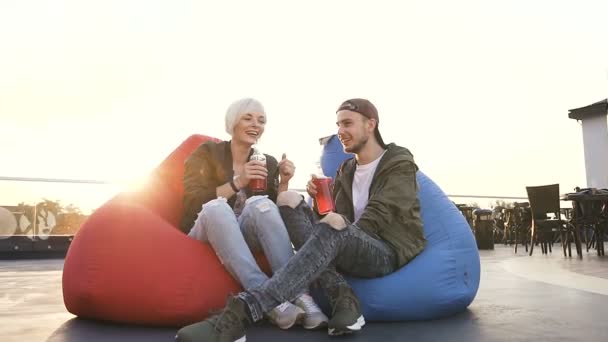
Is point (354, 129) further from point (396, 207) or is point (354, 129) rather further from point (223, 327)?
point (223, 327)

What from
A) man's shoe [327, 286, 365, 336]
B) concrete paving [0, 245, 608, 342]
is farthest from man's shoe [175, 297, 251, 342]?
man's shoe [327, 286, 365, 336]

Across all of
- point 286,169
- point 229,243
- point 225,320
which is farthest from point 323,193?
point 225,320

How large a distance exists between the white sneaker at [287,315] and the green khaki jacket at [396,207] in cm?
36

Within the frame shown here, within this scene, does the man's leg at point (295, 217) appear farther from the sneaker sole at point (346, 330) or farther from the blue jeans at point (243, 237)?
the sneaker sole at point (346, 330)

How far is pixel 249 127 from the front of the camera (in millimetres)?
2045

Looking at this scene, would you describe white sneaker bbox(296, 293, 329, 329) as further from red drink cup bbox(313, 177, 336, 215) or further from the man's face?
the man's face

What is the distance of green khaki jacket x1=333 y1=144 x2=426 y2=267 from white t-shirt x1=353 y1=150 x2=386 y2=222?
2.0 inches

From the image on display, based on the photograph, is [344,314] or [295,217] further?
[295,217]

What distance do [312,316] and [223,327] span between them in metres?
0.42

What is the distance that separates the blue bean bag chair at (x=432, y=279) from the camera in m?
1.84

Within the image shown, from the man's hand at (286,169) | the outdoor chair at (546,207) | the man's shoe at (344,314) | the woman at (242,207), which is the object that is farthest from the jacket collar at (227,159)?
the outdoor chair at (546,207)

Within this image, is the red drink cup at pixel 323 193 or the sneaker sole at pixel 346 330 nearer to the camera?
the sneaker sole at pixel 346 330

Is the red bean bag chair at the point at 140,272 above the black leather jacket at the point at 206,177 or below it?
below

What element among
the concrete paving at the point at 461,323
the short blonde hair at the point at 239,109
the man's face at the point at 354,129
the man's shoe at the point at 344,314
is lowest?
the concrete paving at the point at 461,323
